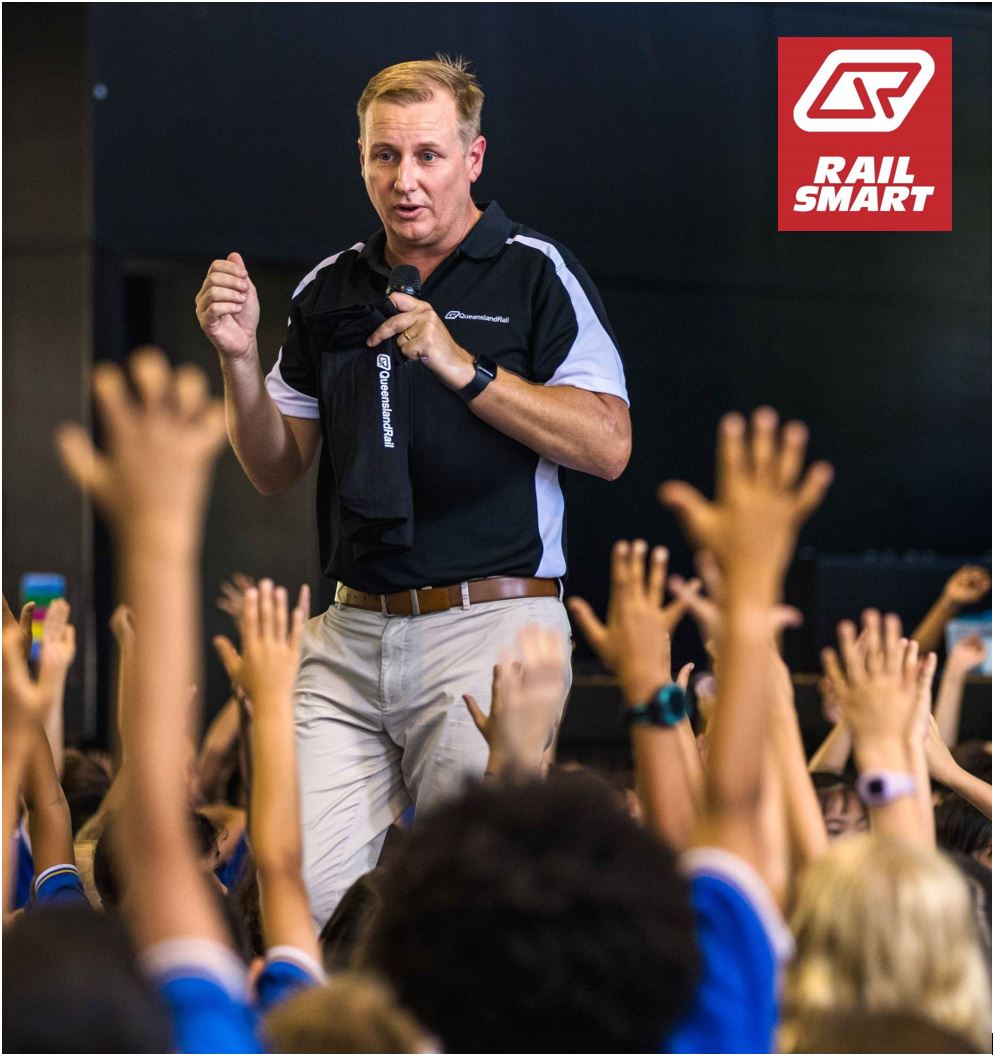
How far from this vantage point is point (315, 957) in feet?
4.97

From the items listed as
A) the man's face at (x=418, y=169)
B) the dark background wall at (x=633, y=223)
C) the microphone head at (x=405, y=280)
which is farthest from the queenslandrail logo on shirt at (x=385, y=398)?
the dark background wall at (x=633, y=223)

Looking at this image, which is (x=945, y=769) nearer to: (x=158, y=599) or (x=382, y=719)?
(x=382, y=719)

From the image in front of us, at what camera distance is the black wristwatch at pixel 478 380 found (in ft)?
7.42

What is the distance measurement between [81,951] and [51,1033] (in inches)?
2.3

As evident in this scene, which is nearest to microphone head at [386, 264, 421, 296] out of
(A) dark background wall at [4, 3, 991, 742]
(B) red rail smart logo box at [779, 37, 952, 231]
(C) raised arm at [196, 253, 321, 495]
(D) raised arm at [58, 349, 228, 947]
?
(C) raised arm at [196, 253, 321, 495]

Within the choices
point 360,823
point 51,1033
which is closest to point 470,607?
point 360,823

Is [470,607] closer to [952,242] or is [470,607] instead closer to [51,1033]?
[51,1033]

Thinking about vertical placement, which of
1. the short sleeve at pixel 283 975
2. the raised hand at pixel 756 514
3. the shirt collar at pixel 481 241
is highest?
the shirt collar at pixel 481 241

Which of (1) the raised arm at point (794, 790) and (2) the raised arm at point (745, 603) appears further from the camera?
(1) the raised arm at point (794, 790)

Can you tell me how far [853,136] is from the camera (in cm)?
344

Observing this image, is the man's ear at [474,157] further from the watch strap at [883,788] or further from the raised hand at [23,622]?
the watch strap at [883,788]

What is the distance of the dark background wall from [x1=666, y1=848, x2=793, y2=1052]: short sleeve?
4364mm

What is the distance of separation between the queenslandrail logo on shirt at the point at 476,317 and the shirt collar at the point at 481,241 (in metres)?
0.10

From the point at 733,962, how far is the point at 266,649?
641mm
